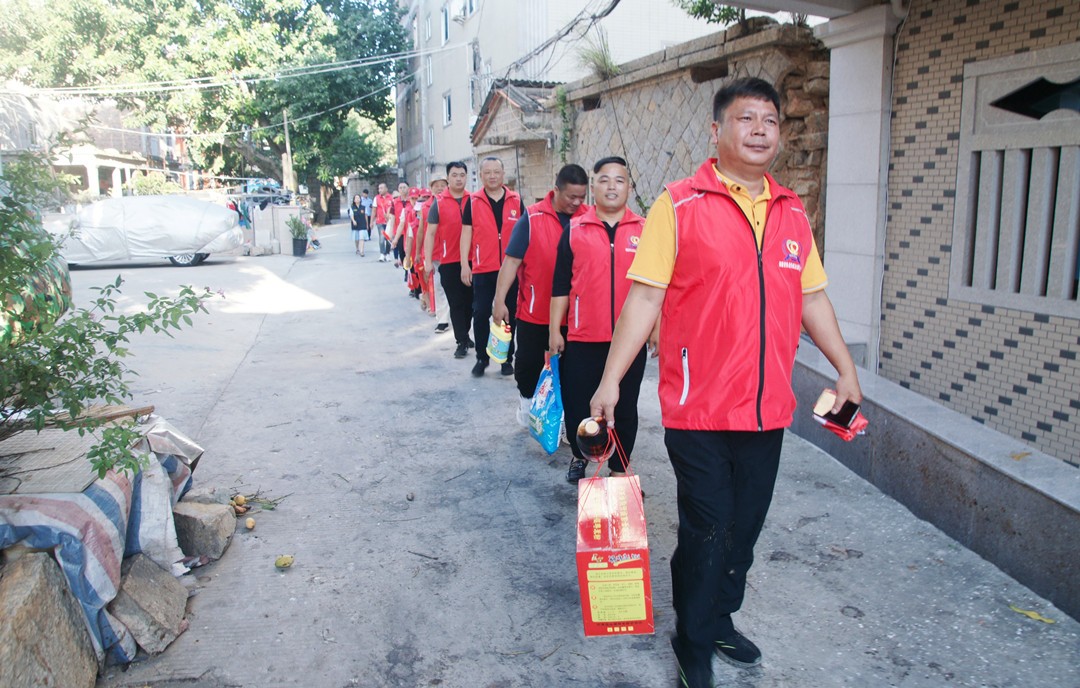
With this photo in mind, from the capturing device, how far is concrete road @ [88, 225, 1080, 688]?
298cm

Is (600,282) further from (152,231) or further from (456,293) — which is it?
(152,231)

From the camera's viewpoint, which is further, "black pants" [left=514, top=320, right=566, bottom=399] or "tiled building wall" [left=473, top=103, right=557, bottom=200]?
"tiled building wall" [left=473, top=103, right=557, bottom=200]

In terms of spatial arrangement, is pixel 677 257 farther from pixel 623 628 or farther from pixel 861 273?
pixel 861 273

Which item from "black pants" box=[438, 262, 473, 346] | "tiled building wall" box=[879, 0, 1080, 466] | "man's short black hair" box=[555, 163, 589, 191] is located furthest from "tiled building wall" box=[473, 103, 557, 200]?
"man's short black hair" box=[555, 163, 589, 191]

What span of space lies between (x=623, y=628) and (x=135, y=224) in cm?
1944

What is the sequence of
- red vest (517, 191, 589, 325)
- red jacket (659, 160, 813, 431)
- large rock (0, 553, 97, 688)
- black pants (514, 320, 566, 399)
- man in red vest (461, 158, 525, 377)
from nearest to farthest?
large rock (0, 553, 97, 688) → red jacket (659, 160, 813, 431) → red vest (517, 191, 589, 325) → black pants (514, 320, 566, 399) → man in red vest (461, 158, 525, 377)

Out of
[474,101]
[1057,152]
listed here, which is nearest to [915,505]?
[1057,152]

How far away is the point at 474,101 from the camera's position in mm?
23672

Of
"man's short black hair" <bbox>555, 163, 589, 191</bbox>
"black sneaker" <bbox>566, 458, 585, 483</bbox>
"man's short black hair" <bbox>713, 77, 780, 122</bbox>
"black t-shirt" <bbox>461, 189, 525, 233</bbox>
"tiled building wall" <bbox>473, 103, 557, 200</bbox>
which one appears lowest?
"black sneaker" <bbox>566, 458, 585, 483</bbox>

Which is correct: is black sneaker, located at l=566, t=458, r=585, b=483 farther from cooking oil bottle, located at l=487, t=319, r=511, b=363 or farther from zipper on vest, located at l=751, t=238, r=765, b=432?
zipper on vest, located at l=751, t=238, r=765, b=432

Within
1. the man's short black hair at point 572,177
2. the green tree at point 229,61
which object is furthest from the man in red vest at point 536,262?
the green tree at point 229,61

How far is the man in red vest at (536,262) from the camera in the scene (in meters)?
4.99

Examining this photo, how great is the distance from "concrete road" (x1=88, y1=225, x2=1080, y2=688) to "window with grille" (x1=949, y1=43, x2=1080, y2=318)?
61.5 inches

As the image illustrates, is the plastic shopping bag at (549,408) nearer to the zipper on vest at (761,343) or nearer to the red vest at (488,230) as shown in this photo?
the zipper on vest at (761,343)
